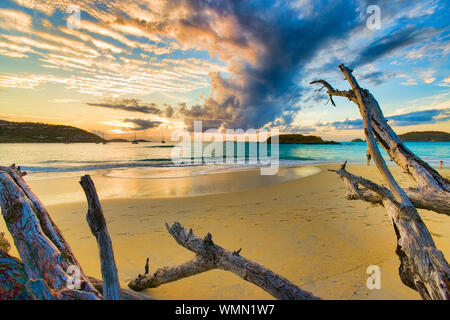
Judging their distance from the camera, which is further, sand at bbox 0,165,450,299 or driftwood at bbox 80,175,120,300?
sand at bbox 0,165,450,299

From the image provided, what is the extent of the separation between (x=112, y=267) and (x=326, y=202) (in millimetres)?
9201

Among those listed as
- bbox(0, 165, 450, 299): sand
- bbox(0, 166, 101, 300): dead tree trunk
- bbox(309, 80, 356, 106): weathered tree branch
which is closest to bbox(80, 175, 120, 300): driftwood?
bbox(0, 166, 101, 300): dead tree trunk

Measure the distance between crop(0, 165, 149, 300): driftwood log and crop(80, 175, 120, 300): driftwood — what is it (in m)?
0.15

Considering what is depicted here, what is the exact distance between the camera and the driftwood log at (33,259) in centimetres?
193

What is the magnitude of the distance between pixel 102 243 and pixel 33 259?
1.07 metres

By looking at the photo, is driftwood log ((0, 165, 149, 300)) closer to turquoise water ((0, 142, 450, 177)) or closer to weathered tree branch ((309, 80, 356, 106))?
weathered tree branch ((309, 80, 356, 106))

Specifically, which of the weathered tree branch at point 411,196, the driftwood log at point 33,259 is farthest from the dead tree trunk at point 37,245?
the weathered tree branch at point 411,196

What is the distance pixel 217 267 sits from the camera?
2881 mm

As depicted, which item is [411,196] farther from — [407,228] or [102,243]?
[102,243]

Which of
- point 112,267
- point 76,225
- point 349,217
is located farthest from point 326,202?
point 76,225

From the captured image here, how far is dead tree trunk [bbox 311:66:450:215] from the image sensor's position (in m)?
3.53

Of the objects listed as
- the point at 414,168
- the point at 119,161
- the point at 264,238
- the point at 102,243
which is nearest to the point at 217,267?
the point at 102,243

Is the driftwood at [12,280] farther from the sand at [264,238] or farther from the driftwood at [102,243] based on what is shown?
the sand at [264,238]
